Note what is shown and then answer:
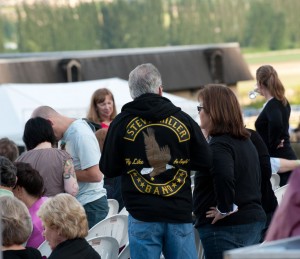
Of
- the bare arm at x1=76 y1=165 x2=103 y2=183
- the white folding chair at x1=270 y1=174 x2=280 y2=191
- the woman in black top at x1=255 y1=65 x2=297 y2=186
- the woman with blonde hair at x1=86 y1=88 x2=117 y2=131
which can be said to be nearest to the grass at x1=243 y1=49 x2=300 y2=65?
the woman with blonde hair at x1=86 y1=88 x2=117 y2=131

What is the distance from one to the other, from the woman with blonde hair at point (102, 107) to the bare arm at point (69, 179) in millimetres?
2055

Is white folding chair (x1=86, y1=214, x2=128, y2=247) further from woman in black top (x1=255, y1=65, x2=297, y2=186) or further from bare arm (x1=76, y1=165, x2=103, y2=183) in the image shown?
woman in black top (x1=255, y1=65, x2=297, y2=186)

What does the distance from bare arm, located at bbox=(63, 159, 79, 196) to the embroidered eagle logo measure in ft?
4.21

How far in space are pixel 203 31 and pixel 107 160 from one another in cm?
2965

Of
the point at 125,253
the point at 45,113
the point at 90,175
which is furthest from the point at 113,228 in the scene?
the point at 45,113

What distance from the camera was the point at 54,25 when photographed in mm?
29516

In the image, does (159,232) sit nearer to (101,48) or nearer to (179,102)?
(179,102)

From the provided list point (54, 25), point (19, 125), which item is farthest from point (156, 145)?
point (54, 25)

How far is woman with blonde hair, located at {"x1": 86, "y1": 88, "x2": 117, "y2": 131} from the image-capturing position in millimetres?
8195

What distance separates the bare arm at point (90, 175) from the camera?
20.7 feet

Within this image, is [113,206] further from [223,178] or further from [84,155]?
[223,178]

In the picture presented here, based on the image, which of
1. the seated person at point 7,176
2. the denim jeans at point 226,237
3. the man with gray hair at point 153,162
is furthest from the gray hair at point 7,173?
the denim jeans at point 226,237

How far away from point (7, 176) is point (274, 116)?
2.62m

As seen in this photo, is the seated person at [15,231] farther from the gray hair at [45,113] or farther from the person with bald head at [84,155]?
the gray hair at [45,113]
